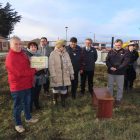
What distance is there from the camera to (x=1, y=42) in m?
55.2

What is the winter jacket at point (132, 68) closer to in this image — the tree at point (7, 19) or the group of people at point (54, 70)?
the group of people at point (54, 70)

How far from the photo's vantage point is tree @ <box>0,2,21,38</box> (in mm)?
70250

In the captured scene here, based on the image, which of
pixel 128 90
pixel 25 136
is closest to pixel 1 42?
pixel 128 90

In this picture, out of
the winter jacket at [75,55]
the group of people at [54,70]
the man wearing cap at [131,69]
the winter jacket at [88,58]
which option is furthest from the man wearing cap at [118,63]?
the man wearing cap at [131,69]

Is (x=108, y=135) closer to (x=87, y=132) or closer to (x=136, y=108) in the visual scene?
(x=87, y=132)

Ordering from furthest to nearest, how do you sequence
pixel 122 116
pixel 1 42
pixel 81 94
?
pixel 1 42 → pixel 81 94 → pixel 122 116

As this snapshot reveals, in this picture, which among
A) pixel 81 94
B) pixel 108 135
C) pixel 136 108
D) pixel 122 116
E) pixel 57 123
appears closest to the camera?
pixel 108 135

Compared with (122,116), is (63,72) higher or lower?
higher

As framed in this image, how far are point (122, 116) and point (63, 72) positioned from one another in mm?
1735

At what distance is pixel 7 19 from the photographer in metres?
72.8

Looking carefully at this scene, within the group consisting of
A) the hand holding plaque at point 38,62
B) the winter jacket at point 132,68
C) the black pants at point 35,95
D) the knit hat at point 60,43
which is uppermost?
the knit hat at point 60,43

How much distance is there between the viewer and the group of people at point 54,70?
610 cm

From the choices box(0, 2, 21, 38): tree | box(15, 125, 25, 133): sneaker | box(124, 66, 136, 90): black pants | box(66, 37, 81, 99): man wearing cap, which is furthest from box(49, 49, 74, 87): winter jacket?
box(0, 2, 21, 38): tree

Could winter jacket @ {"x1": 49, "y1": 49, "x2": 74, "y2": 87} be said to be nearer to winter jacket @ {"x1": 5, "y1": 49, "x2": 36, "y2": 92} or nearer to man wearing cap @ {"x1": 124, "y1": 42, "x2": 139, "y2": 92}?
winter jacket @ {"x1": 5, "y1": 49, "x2": 36, "y2": 92}
